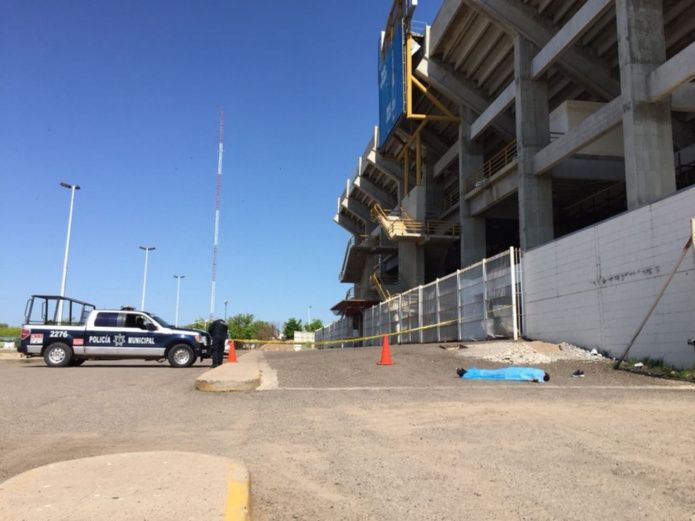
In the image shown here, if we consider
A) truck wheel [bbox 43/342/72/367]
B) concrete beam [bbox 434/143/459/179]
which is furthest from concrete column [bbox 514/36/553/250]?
truck wheel [bbox 43/342/72/367]

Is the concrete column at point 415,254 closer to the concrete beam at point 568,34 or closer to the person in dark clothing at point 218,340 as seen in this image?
the concrete beam at point 568,34

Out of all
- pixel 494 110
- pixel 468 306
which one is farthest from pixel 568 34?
pixel 468 306

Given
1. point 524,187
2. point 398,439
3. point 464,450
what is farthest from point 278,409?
point 524,187

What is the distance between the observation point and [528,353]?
1620cm

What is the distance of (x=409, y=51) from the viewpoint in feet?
118

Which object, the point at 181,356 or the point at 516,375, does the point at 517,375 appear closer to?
the point at 516,375

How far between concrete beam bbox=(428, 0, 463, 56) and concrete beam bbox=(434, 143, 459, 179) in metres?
6.58

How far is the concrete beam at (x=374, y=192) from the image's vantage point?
55031 mm

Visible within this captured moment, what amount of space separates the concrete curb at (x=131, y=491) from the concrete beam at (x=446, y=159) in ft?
114

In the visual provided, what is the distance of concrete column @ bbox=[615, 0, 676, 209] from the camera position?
1784 centimetres

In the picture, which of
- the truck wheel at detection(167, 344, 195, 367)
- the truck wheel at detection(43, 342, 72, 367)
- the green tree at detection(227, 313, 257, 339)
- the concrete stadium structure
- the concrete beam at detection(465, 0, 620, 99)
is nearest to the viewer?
the concrete stadium structure

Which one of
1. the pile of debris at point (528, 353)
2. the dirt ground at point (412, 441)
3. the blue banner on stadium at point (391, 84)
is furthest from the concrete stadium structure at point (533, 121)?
the dirt ground at point (412, 441)

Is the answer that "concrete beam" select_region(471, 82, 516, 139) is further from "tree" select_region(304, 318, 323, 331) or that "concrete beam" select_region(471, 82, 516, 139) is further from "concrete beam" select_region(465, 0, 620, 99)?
"tree" select_region(304, 318, 323, 331)

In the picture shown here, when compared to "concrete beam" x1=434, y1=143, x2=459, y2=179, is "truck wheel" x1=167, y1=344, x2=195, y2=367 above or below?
below
